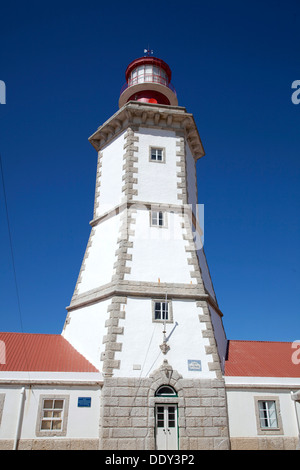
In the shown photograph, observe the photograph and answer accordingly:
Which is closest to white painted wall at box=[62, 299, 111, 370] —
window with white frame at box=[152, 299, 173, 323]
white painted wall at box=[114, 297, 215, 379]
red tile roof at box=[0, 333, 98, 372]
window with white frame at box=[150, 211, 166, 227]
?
red tile roof at box=[0, 333, 98, 372]

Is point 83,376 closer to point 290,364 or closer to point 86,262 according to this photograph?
point 86,262

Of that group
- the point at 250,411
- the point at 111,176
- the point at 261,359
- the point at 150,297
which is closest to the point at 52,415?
the point at 150,297

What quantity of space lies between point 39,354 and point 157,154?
33.4ft

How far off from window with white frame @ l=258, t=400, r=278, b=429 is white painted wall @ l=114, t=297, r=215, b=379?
2.19 meters

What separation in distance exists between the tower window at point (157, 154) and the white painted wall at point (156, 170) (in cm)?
17

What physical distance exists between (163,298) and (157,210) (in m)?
4.07

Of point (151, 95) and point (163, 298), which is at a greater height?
point (151, 95)

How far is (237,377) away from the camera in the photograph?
1255cm

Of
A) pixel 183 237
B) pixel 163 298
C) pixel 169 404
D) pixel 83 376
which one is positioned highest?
pixel 183 237

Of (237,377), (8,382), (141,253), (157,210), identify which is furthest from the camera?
(157,210)

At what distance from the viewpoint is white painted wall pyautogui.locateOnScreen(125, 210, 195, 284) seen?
45.1 ft
